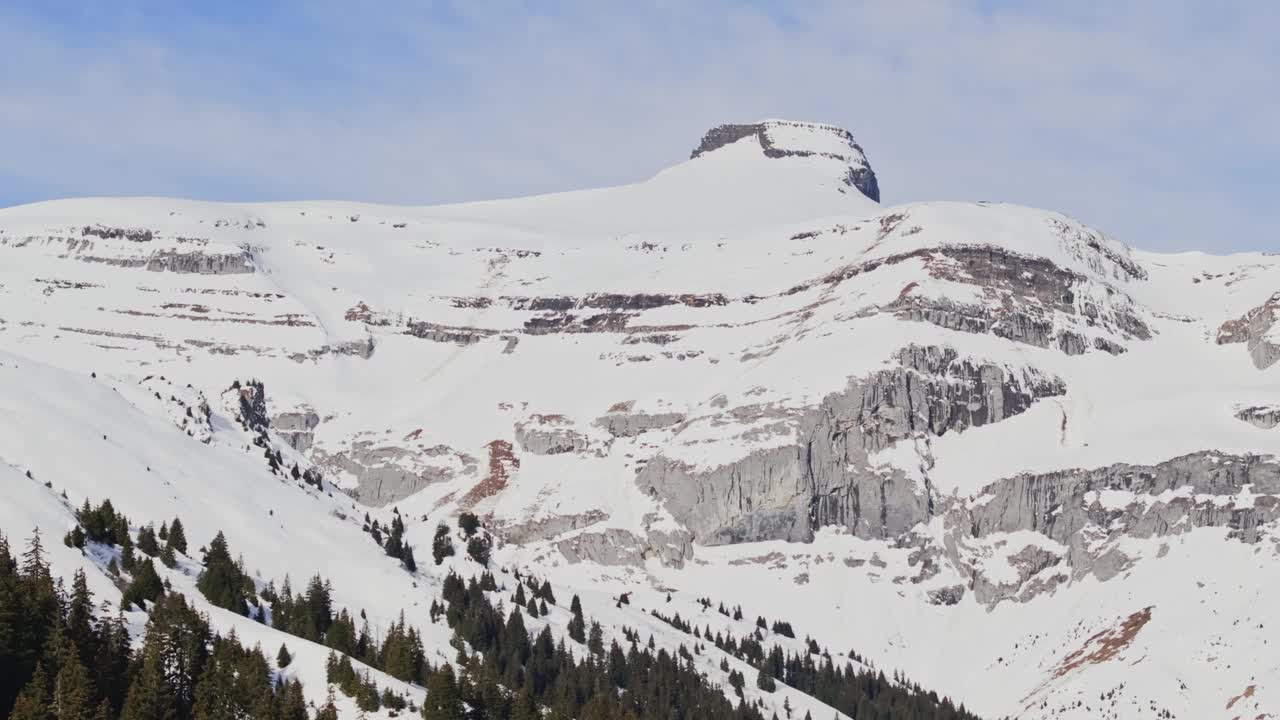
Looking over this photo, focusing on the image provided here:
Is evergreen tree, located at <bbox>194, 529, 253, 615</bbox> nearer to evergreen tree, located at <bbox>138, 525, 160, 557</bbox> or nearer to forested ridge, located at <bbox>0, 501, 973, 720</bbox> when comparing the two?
forested ridge, located at <bbox>0, 501, 973, 720</bbox>

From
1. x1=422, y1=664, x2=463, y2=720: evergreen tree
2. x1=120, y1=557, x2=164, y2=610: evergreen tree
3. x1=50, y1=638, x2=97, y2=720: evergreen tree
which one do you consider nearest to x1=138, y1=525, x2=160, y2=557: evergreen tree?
x1=120, y1=557, x2=164, y2=610: evergreen tree

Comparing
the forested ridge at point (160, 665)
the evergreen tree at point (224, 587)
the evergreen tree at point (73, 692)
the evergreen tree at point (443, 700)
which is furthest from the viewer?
the evergreen tree at point (224, 587)

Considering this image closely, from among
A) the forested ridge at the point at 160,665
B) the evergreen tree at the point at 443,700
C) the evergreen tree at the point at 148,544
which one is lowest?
the evergreen tree at the point at 443,700

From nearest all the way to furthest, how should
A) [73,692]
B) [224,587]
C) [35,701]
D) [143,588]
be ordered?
[35,701] → [73,692] → [143,588] → [224,587]

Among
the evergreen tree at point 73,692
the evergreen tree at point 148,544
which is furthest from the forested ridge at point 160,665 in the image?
the evergreen tree at point 148,544

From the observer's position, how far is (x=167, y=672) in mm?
145375

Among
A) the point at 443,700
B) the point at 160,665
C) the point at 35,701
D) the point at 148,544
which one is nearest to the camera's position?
the point at 35,701

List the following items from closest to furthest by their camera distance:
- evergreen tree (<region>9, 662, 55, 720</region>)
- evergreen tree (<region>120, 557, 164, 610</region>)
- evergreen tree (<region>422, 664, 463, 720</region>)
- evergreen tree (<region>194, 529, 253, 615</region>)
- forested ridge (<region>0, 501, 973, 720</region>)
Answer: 1. evergreen tree (<region>9, 662, 55, 720</region>)
2. forested ridge (<region>0, 501, 973, 720</region>)
3. evergreen tree (<region>422, 664, 463, 720</region>)
4. evergreen tree (<region>120, 557, 164, 610</region>)
5. evergreen tree (<region>194, 529, 253, 615</region>)

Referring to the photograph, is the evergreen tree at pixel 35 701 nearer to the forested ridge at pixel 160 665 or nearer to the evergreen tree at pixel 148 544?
the forested ridge at pixel 160 665

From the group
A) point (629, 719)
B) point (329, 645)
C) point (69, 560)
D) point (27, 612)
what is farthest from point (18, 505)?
point (629, 719)

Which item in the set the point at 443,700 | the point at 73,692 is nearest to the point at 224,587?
the point at 443,700

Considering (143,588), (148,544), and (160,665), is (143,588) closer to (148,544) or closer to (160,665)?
(148,544)

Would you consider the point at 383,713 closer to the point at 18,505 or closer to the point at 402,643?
the point at 402,643

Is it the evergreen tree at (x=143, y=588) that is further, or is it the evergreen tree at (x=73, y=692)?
Answer: the evergreen tree at (x=143, y=588)
